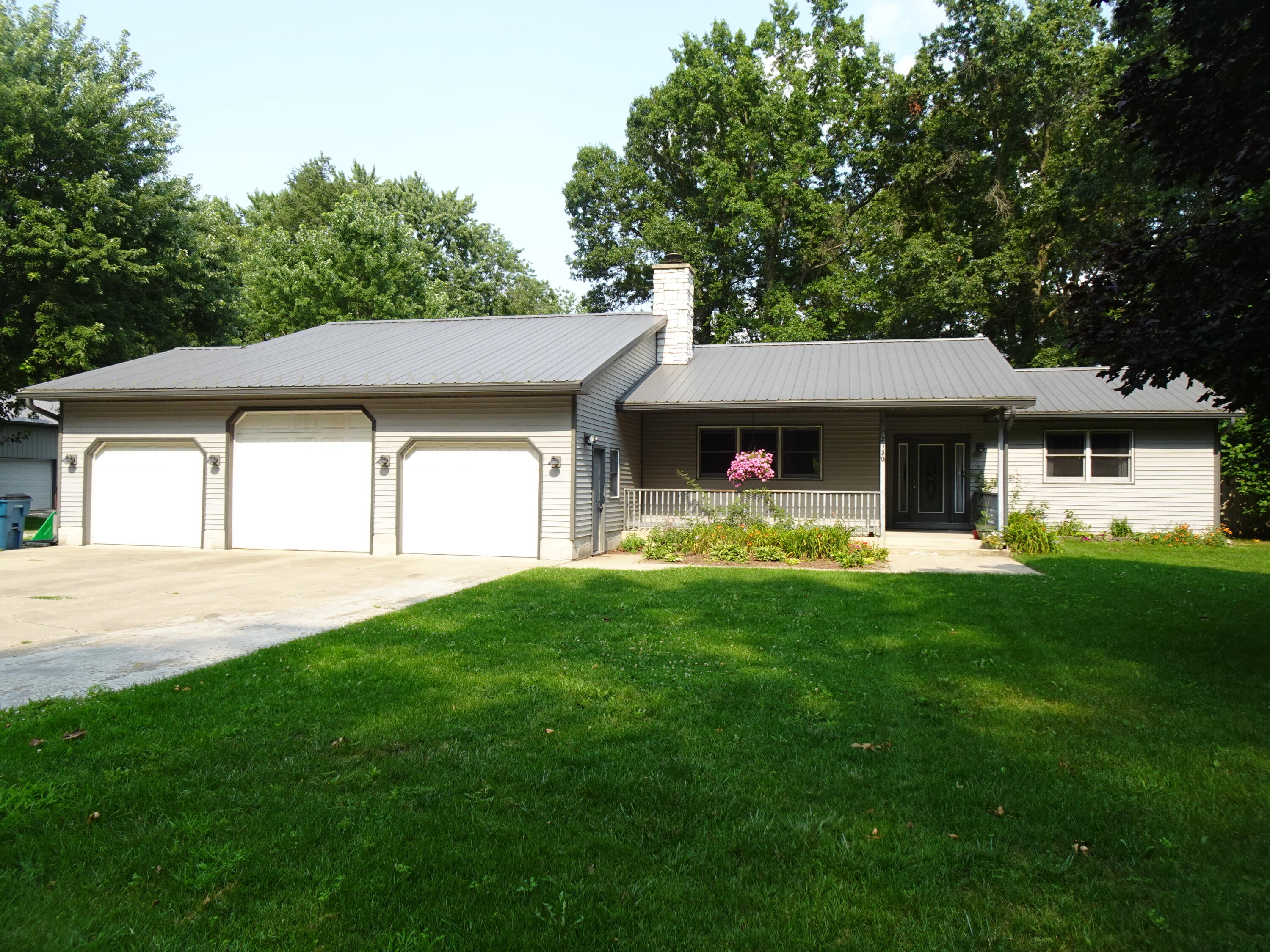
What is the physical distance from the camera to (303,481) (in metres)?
14.8

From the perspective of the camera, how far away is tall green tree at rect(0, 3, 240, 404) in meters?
22.5

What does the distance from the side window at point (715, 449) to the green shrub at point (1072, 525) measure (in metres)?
7.16

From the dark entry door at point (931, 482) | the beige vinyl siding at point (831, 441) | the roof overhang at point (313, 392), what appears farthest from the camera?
the dark entry door at point (931, 482)

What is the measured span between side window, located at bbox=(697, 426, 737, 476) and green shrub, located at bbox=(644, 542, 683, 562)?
13.3 ft

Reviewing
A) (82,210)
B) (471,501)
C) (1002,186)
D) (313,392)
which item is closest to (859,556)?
(471,501)

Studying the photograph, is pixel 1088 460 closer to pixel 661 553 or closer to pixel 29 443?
pixel 661 553

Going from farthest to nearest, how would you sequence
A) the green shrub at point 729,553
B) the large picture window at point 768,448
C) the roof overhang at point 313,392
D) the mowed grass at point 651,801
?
the large picture window at point 768,448
the green shrub at point 729,553
the roof overhang at point 313,392
the mowed grass at point 651,801

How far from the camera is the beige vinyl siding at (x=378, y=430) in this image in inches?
536

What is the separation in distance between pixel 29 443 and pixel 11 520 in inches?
623

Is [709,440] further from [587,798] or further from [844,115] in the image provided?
[844,115]

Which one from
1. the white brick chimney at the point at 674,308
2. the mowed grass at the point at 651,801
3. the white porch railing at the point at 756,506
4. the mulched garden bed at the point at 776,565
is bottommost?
the mowed grass at the point at 651,801

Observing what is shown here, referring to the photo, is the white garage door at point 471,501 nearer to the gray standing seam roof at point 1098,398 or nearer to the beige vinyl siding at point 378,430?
the beige vinyl siding at point 378,430

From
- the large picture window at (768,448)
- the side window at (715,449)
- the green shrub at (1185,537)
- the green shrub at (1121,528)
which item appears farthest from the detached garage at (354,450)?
the green shrub at (1185,537)

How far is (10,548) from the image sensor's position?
14953 mm
